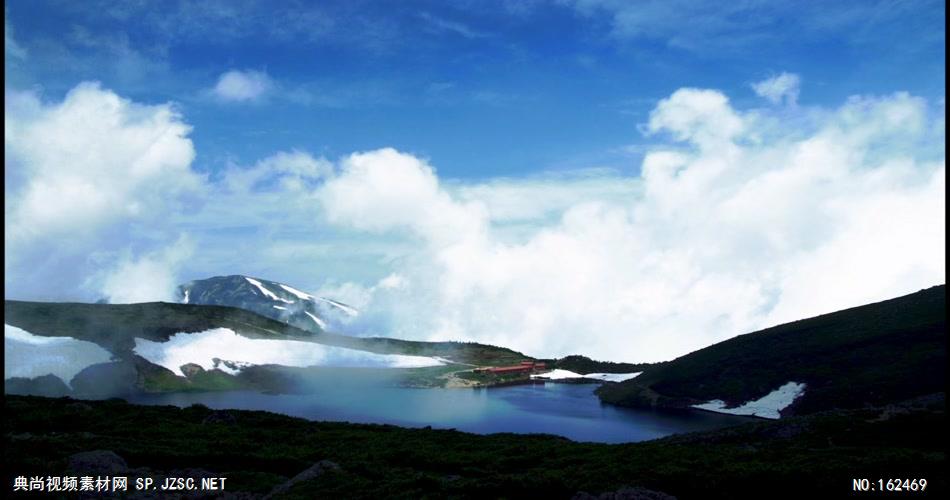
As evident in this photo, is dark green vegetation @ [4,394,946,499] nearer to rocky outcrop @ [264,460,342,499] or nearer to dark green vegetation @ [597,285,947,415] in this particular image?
rocky outcrop @ [264,460,342,499]

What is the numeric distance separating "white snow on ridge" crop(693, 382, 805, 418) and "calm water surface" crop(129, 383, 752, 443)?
4.11 meters

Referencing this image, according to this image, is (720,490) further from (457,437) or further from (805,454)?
(457,437)

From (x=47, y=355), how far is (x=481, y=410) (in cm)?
12621

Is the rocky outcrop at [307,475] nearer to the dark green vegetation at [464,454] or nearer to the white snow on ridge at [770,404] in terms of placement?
the dark green vegetation at [464,454]

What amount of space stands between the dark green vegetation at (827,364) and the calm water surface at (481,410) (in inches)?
538

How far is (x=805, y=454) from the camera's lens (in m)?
47.4

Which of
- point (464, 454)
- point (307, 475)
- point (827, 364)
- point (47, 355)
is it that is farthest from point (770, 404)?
point (47, 355)

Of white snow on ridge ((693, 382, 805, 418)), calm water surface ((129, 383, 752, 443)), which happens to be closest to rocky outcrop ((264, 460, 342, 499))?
calm water surface ((129, 383, 752, 443))

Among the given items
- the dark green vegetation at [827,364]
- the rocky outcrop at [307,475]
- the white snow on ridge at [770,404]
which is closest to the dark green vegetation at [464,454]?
the rocky outcrop at [307,475]

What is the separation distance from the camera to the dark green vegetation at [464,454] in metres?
36.5

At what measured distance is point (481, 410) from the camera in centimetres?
14825

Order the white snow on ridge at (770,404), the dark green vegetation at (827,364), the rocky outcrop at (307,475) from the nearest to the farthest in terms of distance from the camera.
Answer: the rocky outcrop at (307,475), the dark green vegetation at (827,364), the white snow on ridge at (770,404)

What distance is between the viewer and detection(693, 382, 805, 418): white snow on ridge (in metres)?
131

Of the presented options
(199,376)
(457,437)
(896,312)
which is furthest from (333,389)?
(896,312)
